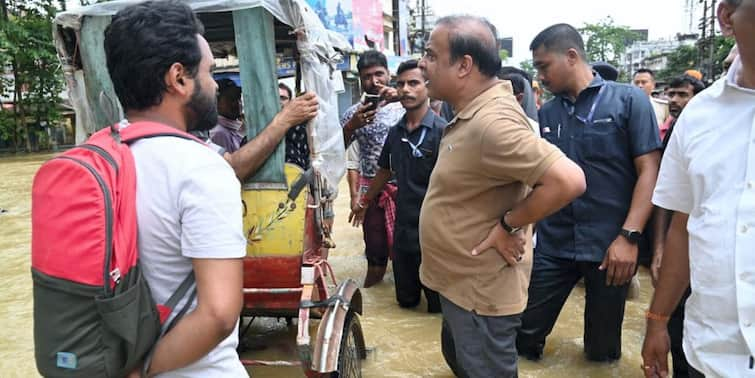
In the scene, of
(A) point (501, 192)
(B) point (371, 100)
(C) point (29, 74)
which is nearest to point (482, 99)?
(A) point (501, 192)

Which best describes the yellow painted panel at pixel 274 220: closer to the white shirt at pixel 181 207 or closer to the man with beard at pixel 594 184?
the white shirt at pixel 181 207

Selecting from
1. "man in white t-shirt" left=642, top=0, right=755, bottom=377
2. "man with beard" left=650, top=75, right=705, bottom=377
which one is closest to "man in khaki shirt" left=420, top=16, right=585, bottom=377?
"man in white t-shirt" left=642, top=0, right=755, bottom=377

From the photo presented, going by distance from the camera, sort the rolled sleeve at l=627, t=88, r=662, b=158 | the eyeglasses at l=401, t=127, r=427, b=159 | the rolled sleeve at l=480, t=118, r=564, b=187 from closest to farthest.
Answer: the rolled sleeve at l=480, t=118, r=564, b=187, the rolled sleeve at l=627, t=88, r=662, b=158, the eyeglasses at l=401, t=127, r=427, b=159

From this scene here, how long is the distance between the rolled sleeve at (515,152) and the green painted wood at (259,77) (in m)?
1.01

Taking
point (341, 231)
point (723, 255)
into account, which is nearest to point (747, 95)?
point (723, 255)

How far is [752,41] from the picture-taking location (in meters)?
1.25

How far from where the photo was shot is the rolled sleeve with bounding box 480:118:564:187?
1819 millimetres

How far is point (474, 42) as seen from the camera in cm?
206

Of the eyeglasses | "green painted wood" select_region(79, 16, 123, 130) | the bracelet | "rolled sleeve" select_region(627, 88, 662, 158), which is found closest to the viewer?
the bracelet

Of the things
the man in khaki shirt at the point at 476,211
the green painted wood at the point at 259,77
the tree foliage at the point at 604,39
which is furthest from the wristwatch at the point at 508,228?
the tree foliage at the point at 604,39

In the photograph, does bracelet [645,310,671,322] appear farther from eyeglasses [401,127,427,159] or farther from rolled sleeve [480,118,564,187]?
Result: eyeglasses [401,127,427,159]

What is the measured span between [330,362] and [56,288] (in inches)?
52.7

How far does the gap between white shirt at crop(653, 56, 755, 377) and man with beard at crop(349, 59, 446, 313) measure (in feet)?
7.96

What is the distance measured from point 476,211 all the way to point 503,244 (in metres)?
0.16
